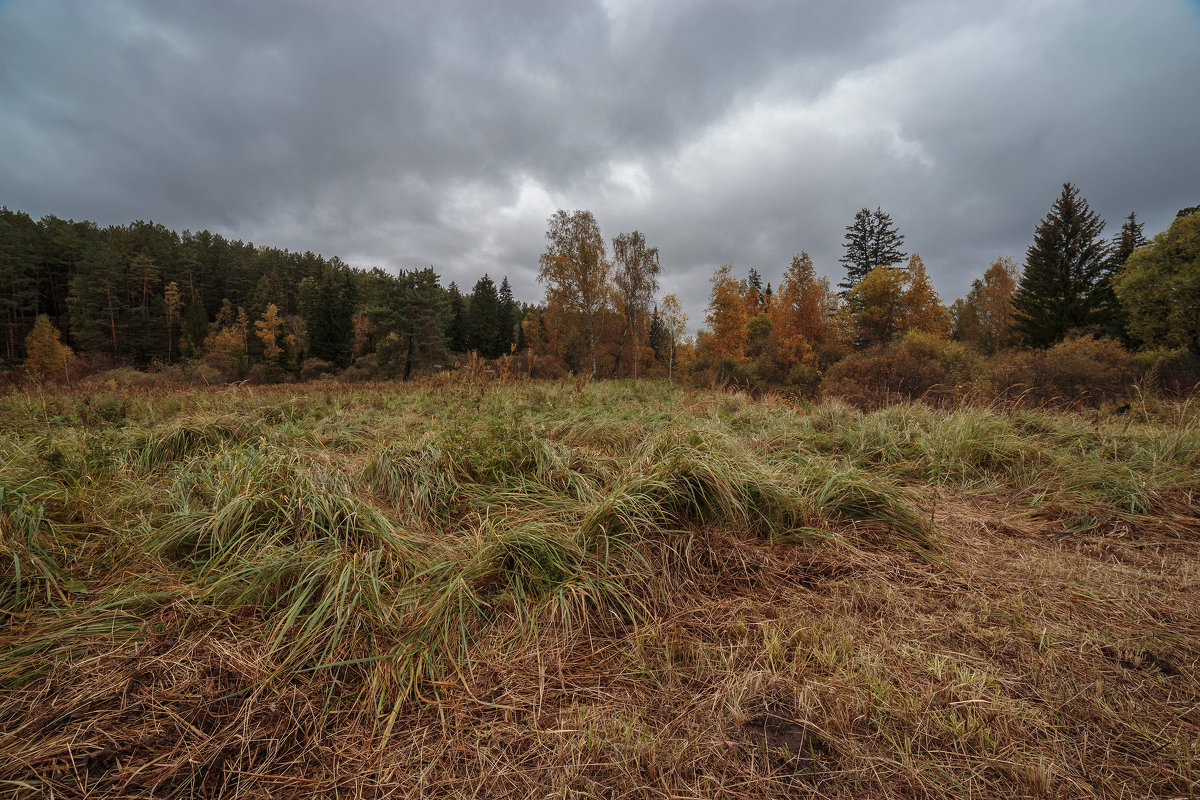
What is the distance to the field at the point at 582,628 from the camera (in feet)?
4.06

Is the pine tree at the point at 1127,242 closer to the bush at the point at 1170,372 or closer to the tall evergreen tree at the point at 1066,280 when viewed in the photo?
the tall evergreen tree at the point at 1066,280

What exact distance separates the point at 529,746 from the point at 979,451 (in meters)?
4.72

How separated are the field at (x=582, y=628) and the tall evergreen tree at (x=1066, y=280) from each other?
30.9 m

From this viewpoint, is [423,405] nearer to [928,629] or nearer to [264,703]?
[264,703]

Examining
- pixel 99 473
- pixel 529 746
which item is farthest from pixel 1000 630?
pixel 99 473

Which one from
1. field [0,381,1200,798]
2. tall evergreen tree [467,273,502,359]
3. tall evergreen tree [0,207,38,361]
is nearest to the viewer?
field [0,381,1200,798]

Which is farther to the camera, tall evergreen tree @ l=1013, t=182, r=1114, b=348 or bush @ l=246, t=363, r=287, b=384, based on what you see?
bush @ l=246, t=363, r=287, b=384

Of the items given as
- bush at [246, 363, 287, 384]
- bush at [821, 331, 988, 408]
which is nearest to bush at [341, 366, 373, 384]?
bush at [246, 363, 287, 384]

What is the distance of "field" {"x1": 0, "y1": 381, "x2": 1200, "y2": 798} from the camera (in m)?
1.24

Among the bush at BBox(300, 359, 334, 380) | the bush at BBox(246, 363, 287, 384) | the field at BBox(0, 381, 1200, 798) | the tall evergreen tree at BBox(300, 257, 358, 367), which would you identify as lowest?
the field at BBox(0, 381, 1200, 798)

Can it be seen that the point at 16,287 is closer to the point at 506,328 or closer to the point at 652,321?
the point at 506,328

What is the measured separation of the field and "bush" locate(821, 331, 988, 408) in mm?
6303

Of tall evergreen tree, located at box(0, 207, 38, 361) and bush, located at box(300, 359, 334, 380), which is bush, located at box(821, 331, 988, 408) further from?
tall evergreen tree, located at box(0, 207, 38, 361)

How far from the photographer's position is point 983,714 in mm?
1365
